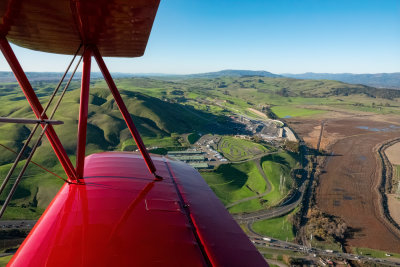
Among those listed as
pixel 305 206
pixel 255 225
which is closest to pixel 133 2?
pixel 255 225

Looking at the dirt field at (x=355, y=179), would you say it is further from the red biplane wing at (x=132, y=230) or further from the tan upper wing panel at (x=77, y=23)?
the tan upper wing panel at (x=77, y=23)

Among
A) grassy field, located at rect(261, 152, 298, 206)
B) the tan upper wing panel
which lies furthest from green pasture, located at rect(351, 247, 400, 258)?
the tan upper wing panel

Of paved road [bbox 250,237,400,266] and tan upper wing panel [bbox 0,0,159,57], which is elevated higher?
tan upper wing panel [bbox 0,0,159,57]

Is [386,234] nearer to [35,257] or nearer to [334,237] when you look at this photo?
[334,237]

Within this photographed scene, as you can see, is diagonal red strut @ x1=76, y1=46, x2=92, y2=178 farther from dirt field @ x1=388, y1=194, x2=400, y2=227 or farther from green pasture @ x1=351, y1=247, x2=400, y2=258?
dirt field @ x1=388, y1=194, x2=400, y2=227

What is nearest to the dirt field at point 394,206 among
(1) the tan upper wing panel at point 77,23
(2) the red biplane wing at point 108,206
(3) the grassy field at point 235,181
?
(3) the grassy field at point 235,181
